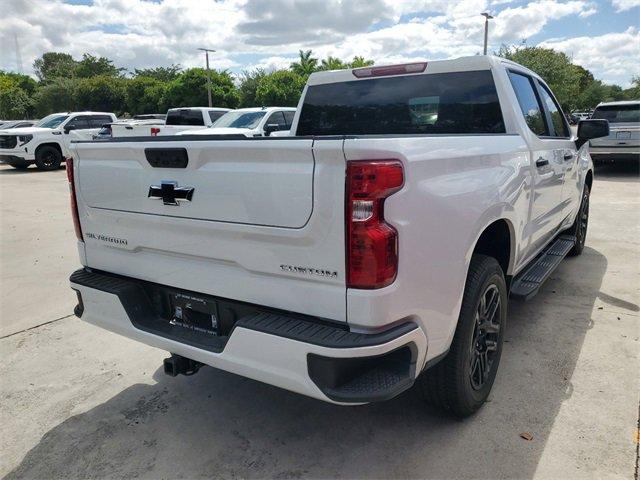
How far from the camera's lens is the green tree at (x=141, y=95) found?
52.5 meters

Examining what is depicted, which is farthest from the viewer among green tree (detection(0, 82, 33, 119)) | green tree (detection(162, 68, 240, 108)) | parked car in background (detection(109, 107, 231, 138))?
green tree (detection(0, 82, 33, 119))

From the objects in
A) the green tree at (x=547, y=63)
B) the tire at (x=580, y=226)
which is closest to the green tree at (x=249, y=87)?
the green tree at (x=547, y=63)

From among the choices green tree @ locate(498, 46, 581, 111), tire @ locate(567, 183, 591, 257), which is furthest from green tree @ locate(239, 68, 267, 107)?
tire @ locate(567, 183, 591, 257)

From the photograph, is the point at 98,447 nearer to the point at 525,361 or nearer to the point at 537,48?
the point at 525,361

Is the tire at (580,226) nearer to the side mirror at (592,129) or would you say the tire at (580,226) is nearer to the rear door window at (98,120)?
the side mirror at (592,129)

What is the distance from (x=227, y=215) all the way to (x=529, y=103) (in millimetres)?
2828

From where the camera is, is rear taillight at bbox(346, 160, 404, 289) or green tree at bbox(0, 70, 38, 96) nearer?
rear taillight at bbox(346, 160, 404, 289)

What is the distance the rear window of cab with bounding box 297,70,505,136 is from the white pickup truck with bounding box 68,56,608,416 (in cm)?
4

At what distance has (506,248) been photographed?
333cm

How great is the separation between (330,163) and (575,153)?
3.78 meters

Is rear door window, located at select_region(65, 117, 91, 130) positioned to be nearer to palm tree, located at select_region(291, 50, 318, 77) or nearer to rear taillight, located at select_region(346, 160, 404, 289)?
rear taillight, located at select_region(346, 160, 404, 289)

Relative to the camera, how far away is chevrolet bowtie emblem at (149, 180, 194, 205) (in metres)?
2.48

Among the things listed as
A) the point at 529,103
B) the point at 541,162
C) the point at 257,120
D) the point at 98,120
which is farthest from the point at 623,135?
the point at 98,120

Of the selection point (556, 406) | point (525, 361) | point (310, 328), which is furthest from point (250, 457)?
point (525, 361)
